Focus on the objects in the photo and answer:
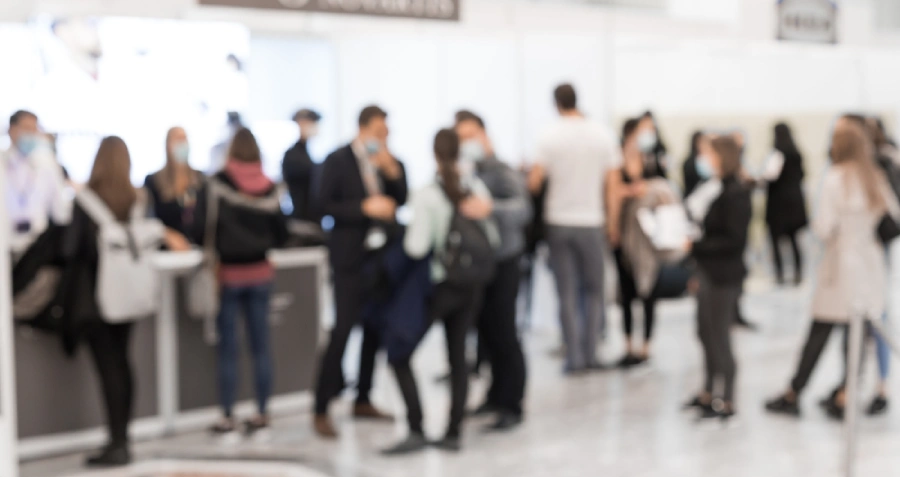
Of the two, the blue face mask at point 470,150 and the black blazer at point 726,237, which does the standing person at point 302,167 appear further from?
the black blazer at point 726,237

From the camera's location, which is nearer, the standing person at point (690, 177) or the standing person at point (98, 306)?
the standing person at point (98, 306)

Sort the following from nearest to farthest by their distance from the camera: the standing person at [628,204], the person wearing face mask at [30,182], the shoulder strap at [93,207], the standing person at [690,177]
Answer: the shoulder strap at [93,207], the person wearing face mask at [30,182], the standing person at [628,204], the standing person at [690,177]

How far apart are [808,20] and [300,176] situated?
15.8ft

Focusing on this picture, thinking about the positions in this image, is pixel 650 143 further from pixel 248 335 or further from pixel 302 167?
pixel 248 335

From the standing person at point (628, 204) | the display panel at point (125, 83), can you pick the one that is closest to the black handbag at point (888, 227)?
the standing person at point (628, 204)

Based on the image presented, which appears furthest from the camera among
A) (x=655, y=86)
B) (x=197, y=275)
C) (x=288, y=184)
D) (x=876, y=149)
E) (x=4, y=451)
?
(x=655, y=86)

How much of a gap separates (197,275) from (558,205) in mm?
2259

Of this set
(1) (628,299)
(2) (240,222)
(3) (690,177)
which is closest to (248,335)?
(2) (240,222)

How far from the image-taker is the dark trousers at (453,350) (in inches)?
190

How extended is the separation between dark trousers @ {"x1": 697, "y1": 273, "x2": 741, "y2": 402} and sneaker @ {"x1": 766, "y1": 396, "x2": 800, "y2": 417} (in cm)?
36

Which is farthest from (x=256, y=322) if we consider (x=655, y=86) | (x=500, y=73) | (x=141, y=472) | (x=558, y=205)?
(x=655, y=86)

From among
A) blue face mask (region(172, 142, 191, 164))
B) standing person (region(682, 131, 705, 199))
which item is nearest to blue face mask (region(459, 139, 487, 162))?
blue face mask (region(172, 142, 191, 164))

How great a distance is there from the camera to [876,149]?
19.9 feet

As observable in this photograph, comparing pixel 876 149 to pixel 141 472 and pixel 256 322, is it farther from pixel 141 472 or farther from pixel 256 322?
pixel 141 472
